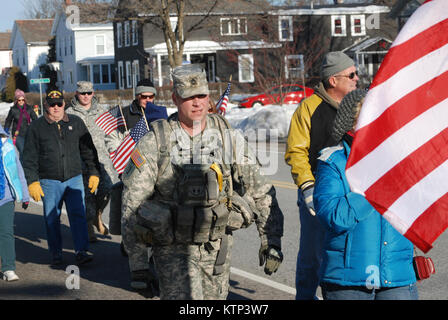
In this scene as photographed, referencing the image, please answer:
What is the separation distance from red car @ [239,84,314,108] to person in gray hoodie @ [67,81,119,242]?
98.0 feet

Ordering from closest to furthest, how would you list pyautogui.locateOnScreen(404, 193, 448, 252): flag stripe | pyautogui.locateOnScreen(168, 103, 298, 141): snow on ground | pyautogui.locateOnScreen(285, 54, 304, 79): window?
pyautogui.locateOnScreen(404, 193, 448, 252): flag stripe
pyautogui.locateOnScreen(168, 103, 298, 141): snow on ground
pyautogui.locateOnScreen(285, 54, 304, 79): window

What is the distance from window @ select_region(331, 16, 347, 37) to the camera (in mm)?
57719

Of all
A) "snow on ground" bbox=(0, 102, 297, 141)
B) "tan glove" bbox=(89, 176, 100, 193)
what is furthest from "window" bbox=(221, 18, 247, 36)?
"tan glove" bbox=(89, 176, 100, 193)

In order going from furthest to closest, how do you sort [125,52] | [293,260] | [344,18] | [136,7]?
1. [125,52]
2. [344,18]
3. [136,7]
4. [293,260]

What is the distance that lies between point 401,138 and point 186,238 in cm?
199

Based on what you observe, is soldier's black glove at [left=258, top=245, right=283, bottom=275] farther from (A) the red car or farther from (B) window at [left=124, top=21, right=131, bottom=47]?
(B) window at [left=124, top=21, right=131, bottom=47]

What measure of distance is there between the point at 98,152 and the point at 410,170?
768cm

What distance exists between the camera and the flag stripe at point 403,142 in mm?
3143

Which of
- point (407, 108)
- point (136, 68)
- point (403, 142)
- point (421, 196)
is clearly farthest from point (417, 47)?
point (136, 68)

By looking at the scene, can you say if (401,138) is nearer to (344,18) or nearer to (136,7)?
(136,7)

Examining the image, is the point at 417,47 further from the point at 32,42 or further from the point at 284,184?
the point at 32,42

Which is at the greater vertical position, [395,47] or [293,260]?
[395,47]
